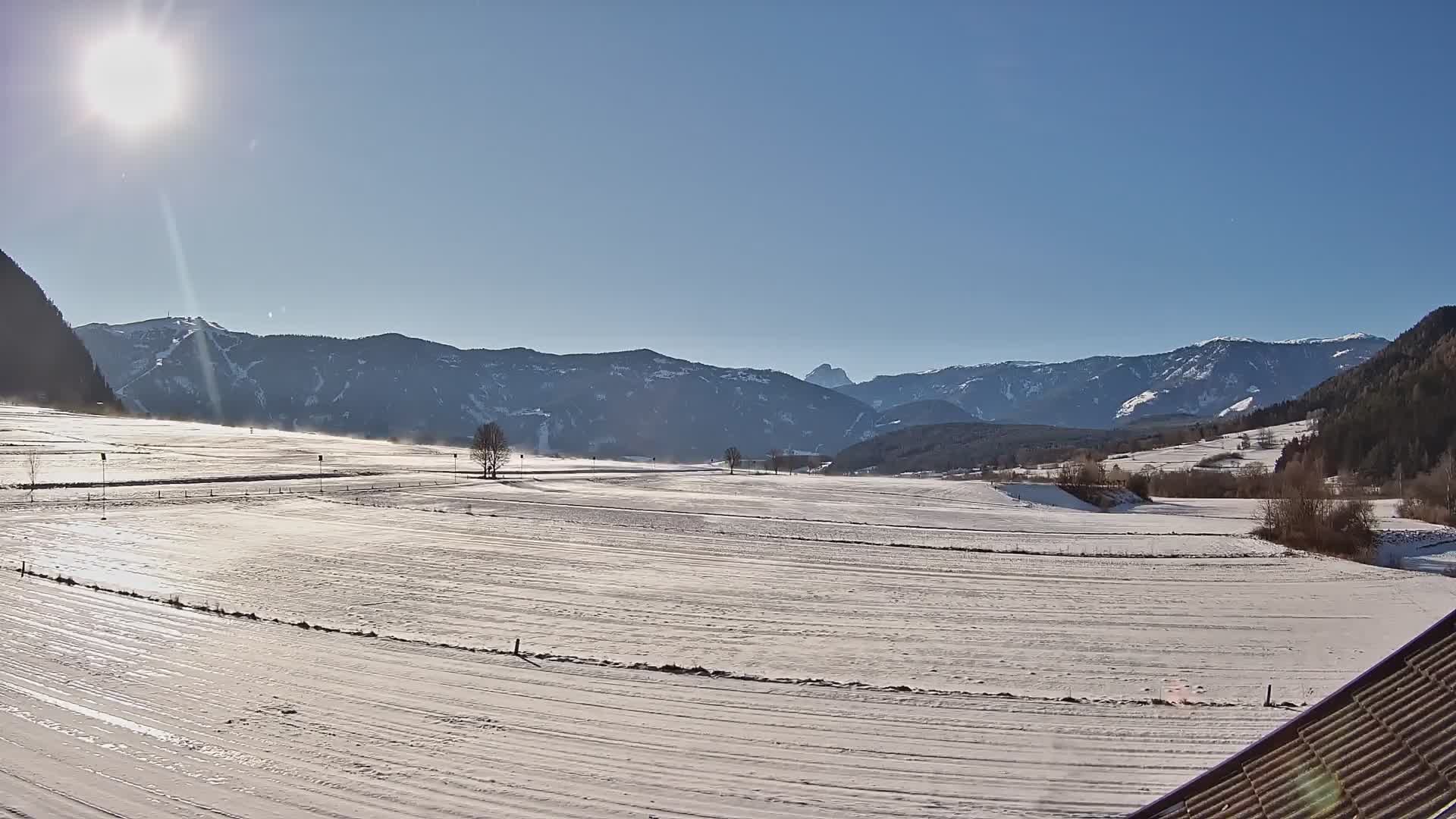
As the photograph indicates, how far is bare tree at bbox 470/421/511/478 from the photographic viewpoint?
284 feet

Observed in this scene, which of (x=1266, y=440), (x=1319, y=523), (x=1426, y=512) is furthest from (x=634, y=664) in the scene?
(x=1266, y=440)

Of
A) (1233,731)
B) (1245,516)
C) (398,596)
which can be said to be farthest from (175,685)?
(1245,516)

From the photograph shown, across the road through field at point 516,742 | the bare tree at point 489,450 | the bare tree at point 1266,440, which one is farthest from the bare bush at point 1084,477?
the bare tree at point 1266,440

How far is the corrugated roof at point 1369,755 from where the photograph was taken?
4.91 meters

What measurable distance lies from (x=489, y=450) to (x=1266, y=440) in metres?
185

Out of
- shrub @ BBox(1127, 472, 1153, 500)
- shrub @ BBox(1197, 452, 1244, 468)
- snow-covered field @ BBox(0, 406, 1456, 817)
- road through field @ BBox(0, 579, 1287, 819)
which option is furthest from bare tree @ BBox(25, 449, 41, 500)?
shrub @ BBox(1197, 452, 1244, 468)

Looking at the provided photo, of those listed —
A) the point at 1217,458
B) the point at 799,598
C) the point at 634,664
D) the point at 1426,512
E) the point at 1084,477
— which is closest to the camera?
the point at 634,664


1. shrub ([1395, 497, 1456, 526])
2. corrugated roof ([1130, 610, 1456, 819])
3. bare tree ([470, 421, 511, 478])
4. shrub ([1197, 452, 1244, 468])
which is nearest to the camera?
corrugated roof ([1130, 610, 1456, 819])

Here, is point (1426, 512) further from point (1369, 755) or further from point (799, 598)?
point (1369, 755)

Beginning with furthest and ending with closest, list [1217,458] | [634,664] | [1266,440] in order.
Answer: [1266,440]
[1217,458]
[634,664]

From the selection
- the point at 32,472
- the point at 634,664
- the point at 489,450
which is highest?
the point at 489,450

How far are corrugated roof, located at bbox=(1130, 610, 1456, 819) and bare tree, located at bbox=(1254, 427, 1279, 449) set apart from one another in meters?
210

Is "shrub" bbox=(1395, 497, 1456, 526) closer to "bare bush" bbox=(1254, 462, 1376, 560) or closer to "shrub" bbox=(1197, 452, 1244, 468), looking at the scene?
"bare bush" bbox=(1254, 462, 1376, 560)

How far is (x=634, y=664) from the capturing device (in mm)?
19266
